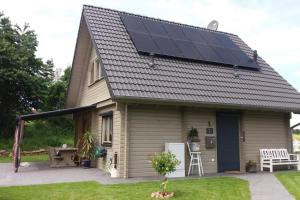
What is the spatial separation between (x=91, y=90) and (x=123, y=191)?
24.1 ft

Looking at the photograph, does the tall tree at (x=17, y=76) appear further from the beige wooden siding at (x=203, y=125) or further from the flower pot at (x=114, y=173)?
the beige wooden siding at (x=203, y=125)

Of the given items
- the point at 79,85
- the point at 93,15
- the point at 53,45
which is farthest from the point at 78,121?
the point at 53,45

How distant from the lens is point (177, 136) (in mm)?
11758

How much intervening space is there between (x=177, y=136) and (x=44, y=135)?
1637cm

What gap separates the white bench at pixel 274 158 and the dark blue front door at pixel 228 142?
3.69 feet

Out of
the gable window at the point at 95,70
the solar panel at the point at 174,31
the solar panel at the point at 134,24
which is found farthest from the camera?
the solar panel at the point at 174,31

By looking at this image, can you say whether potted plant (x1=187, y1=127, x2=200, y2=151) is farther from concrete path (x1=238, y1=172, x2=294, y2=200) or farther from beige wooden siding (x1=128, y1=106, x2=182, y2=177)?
concrete path (x1=238, y1=172, x2=294, y2=200)

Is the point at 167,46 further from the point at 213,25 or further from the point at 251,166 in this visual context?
the point at 213,25

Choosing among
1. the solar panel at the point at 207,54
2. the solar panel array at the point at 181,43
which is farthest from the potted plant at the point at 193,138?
the solar panel at the point at 207,54

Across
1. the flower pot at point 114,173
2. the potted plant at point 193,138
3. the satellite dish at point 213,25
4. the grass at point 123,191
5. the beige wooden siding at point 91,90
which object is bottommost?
the grass at point 123,191

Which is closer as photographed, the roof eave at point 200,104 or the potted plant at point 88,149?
the roof eave at point 200,104

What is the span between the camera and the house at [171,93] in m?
11.0

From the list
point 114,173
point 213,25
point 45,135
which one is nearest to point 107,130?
point 114,173

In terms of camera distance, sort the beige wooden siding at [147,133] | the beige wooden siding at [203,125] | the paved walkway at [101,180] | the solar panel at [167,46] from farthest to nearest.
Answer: the solar panel at [167,46] → the beige wooden siding at [203,125] → the beige wooden siding at [147,133] → the paved walkway at [101,180]
